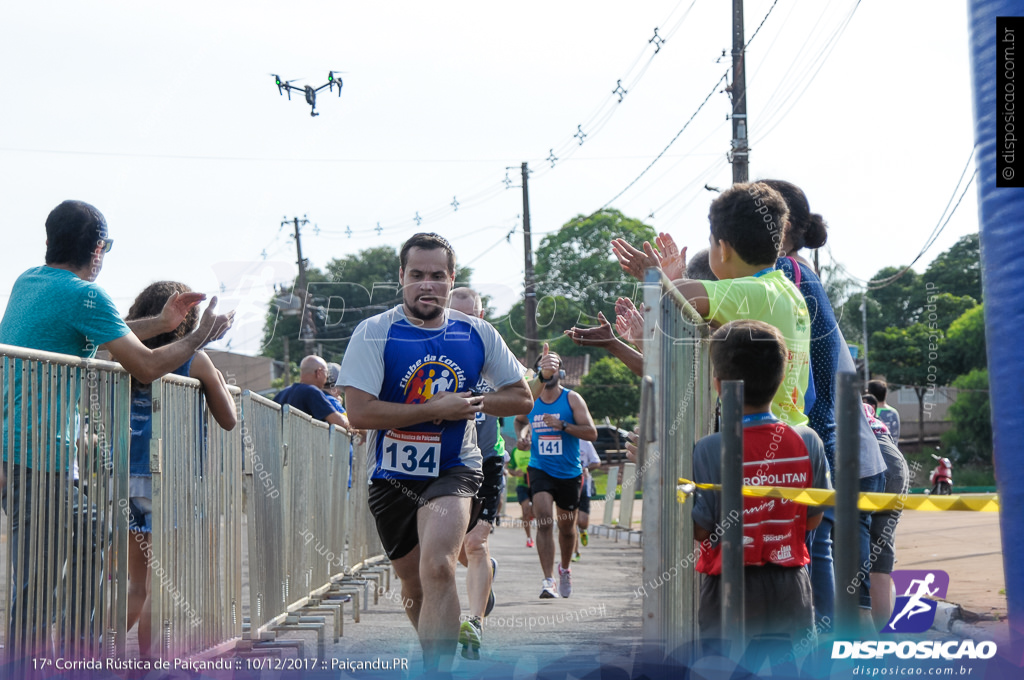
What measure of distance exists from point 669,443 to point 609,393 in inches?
2193

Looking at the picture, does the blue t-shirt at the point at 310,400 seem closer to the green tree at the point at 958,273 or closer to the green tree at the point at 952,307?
the green tree at the point at 952,307

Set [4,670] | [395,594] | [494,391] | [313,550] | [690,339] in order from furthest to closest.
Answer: [395,594], [313,550], [494,391], [690,339], [4,670]

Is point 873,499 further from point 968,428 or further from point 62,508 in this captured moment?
point 968,428

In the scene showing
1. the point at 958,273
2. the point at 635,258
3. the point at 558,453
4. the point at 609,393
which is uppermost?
the point at 958,273

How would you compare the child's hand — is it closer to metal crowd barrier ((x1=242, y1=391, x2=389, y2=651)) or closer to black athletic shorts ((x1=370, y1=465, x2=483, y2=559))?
black athletic shorts ((x1=370, y1=465, x2=483, y2=559))

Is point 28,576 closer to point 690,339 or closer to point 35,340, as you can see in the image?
point 35,340

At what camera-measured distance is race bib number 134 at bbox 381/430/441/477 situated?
519cm

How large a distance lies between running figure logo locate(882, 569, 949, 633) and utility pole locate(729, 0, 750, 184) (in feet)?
33.4

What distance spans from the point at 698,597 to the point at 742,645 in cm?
91

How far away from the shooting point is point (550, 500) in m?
10.6

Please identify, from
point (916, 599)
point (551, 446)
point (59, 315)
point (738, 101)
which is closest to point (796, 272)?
point (59, 315)

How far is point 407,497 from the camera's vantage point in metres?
5.23

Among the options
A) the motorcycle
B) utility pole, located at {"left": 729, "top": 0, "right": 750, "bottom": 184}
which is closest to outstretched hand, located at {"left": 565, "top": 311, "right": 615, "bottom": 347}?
utility pole, located at {"left": 729, "top": 0, "right": 750, "bottom": 184}

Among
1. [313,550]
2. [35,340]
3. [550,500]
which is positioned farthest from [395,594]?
[35,340]
